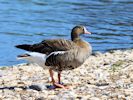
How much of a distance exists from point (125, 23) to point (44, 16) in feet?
18.5

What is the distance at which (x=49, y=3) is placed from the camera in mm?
37844

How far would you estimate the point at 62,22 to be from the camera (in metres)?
29.5

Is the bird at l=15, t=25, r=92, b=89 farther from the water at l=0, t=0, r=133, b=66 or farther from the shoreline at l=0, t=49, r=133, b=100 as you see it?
the water at l=0, t=0, r=133, b=66

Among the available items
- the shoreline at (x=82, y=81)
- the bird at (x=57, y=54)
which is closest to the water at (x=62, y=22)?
the shoreline at (x=82, y=81)

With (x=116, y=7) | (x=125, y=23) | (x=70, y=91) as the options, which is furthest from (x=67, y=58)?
(x=116, y=7)

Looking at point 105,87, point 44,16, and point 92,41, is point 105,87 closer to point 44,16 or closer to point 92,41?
→ point 92,41

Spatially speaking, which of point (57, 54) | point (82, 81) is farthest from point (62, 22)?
point (57, 54)

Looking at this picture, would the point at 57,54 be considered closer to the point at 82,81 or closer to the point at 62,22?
the point at 82,81

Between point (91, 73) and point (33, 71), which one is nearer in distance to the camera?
point (91, 73)

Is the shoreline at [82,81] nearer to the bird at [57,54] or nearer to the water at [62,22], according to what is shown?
the bird at [57,54]

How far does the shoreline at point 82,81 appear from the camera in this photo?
1004cm

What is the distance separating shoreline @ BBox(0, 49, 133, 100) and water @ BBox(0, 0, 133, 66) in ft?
14.4

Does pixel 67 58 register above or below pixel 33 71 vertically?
above

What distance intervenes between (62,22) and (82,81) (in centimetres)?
1764
